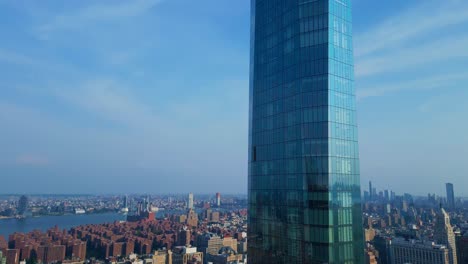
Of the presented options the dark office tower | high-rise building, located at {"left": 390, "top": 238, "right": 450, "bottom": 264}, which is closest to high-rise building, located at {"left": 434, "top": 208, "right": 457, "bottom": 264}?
high-rise building, located at {"left": 390, "top": 238, "right": 450, "bottom": 264}

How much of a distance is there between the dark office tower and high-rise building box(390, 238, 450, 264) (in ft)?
266

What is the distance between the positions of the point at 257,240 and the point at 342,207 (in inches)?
495

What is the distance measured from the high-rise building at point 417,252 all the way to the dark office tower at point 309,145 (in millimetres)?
81018

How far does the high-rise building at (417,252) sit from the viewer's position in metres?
96.6

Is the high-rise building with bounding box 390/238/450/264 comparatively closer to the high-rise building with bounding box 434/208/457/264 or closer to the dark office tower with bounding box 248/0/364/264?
the high-rise building with bounding box 434/208/457/264

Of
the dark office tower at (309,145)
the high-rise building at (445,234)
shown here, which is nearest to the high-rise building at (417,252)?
the high-rise building at (445,234)

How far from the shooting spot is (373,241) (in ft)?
408

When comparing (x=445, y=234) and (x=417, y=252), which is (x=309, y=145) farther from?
(x=445, y=234)

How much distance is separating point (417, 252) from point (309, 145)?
3554 inches

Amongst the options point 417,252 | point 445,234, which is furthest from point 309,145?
point 445,234

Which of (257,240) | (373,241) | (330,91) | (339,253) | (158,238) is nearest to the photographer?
(339,253)

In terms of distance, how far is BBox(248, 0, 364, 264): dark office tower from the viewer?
3112 cm

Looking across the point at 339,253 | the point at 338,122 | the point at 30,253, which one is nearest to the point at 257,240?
the point at 339,253

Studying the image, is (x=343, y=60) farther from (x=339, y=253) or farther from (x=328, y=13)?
(x=339, y=253)
